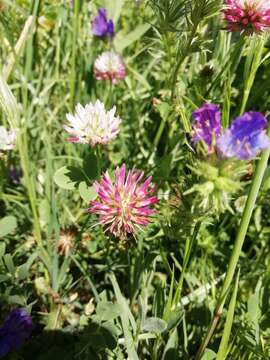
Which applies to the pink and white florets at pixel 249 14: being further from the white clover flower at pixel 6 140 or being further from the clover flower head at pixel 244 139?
the white clover flower at pixel 6 140

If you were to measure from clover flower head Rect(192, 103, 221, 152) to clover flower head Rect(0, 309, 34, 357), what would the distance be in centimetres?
72

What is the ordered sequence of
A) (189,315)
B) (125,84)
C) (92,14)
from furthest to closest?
(92,14), (125,84), (189,315)

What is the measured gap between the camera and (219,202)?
85 centimetres

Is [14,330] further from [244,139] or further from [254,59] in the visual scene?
[254,59]

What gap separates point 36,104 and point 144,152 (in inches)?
21.1

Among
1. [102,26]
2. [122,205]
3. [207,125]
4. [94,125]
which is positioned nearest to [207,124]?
[207,125]

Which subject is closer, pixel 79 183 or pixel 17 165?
pixel 79 183

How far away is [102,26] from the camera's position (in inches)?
78.6

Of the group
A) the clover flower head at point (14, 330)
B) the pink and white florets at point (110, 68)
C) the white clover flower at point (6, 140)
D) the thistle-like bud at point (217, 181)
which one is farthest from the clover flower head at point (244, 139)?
the pink and white florets at point (110, 68)

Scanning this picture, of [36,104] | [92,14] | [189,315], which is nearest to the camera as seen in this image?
[189,315]

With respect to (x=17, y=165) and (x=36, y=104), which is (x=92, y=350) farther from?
(x=36, y=104)

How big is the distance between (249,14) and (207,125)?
508 mm

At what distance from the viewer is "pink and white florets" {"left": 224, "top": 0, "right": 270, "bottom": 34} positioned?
1189 mm

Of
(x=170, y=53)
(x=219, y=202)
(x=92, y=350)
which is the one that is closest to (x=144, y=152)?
(x=170, y=53)
